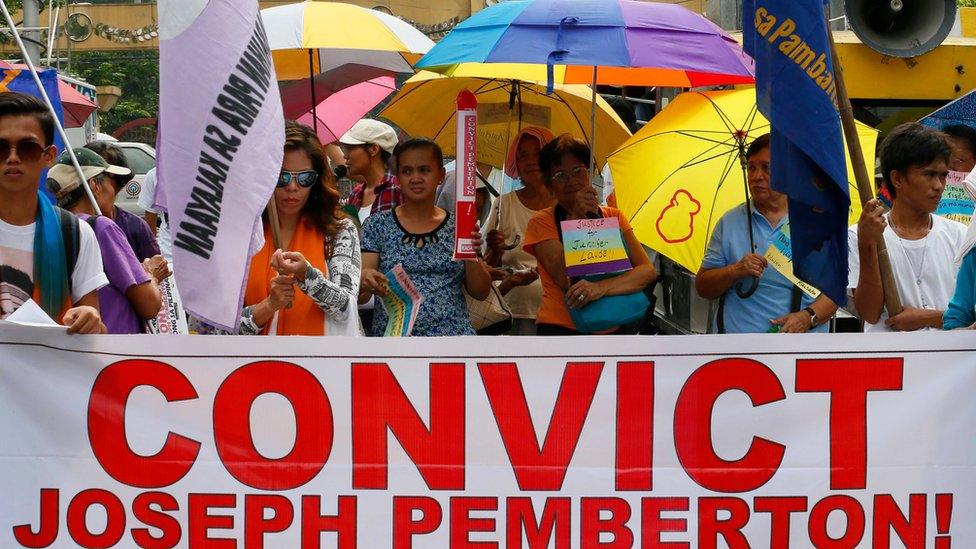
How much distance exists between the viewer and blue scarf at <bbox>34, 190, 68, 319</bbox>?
159 inches

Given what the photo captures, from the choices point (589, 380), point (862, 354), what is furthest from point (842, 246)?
point (589, 380)

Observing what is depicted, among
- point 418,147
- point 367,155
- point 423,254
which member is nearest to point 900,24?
point 367,155

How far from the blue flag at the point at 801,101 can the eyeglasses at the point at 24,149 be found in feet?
7.15

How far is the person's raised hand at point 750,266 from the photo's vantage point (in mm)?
5441

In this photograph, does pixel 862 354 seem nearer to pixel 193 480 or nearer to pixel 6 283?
pixel 193 480

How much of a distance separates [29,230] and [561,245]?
8.40 feet

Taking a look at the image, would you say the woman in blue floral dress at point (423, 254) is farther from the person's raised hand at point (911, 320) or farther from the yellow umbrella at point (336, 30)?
the person's raised hand at point (911, 320)

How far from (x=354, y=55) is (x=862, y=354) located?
4970 mm

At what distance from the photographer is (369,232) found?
556 centimetres

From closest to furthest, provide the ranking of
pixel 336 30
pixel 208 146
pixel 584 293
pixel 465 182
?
1. pixel 208 146
2. pixel 465 182
3. pixel 584 293
4. pixel 336 30

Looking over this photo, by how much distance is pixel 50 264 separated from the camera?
404 centimetres

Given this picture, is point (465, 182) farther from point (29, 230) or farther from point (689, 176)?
point (29, 230)

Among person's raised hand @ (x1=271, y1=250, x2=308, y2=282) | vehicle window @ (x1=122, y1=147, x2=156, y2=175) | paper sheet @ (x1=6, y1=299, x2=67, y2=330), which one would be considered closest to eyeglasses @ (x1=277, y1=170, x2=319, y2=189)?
person's raised hand @ (x1=271, y1=250, x2=308, y2=282)

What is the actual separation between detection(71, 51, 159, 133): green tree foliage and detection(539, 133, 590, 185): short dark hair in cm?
3120
